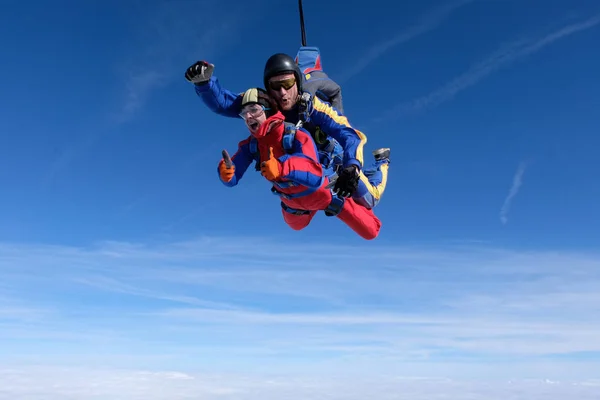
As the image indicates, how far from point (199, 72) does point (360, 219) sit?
3.06m

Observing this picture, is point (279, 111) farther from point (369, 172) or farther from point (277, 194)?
point (369, 172)

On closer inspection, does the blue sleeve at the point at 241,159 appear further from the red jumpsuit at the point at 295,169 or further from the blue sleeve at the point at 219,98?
the blue sleeve at the point at 219,98

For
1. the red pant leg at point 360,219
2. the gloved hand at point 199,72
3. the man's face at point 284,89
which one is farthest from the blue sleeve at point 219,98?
the red pant leg at point 360,219

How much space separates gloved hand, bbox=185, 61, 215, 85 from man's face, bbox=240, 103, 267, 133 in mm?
596

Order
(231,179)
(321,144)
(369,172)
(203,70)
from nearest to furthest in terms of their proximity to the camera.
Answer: (203,70)
(231,179)
(321,144)
(369,172)

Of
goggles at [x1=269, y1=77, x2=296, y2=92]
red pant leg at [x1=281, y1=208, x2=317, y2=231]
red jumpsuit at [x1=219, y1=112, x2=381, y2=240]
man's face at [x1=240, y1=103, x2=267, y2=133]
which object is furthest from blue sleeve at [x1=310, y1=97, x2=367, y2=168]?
red pant leg at [x1=281, y1=208, x2=317, y2=231]

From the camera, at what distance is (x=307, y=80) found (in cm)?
690

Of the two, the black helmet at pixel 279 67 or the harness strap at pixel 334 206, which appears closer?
the black helmet at pixel 279 67

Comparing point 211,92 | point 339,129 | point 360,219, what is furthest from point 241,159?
point 360,219

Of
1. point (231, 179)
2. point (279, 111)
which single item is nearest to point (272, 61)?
point (279, 111)

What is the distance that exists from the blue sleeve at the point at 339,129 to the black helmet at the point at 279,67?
16.0 inches

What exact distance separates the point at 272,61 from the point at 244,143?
1.17 meters

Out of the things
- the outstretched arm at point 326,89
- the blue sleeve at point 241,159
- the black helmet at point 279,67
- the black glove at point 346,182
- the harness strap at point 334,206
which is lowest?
the black glove at point 346,182

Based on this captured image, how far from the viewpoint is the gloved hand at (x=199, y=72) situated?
5.98 meters
